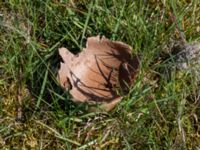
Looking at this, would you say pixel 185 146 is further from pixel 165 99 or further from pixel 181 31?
pixel 181 31

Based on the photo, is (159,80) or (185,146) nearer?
(185,146)

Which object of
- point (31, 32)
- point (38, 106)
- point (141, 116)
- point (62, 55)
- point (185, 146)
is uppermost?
point (31, 32)

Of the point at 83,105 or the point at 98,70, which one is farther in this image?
the point at 98,70

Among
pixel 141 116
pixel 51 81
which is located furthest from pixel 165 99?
pixel 51 81
